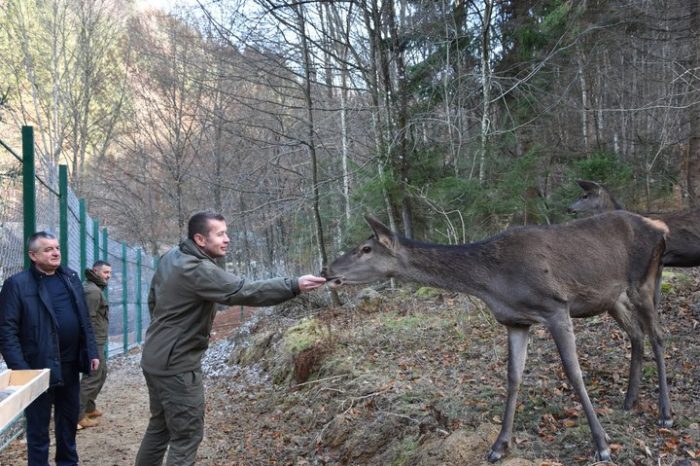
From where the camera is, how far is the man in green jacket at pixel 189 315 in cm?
475

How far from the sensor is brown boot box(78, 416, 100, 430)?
851 centimetres

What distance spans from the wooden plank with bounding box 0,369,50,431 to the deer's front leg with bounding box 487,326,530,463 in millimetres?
3599

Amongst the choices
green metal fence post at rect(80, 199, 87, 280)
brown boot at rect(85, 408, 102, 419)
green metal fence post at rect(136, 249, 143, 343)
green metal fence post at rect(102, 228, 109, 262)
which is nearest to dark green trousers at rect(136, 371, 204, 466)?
brown boot at rect(85, 408, 102, 419)

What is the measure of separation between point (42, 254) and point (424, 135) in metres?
9.08

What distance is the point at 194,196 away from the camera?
98.0 ft

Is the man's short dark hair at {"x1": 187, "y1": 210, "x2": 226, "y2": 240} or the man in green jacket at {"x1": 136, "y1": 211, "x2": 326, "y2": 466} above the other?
the man's short dark hair at {"x1": 187, "y1": 210, "x2": 226, "y2": 240}

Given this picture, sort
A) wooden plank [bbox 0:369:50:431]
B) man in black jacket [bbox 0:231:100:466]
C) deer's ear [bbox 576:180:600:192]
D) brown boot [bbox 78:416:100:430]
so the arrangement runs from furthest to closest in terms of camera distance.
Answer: deer's ear [bbox 576:180:600:192] → brown boot [bbox 78:416:100:430] → man in black jacket [bbox 0:231:100:466] → wooden plank [bbox 0:369:50:431]

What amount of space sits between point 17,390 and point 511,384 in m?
3.99

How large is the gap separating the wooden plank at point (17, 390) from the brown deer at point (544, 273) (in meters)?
2.62

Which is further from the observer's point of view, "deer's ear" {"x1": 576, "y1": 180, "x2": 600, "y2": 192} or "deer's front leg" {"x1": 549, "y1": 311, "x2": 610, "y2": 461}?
"deer's ear" {"x1": 576, "y1": 180, "x2": 600, "y2": 192}

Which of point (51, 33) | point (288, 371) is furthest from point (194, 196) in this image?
point (288, 371)

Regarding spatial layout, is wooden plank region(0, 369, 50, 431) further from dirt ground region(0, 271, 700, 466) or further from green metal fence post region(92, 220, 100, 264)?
green metal fence post region(92, 220, 100, 264)

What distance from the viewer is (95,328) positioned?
344 inches

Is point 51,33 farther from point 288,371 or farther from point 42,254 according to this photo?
point 42,254
